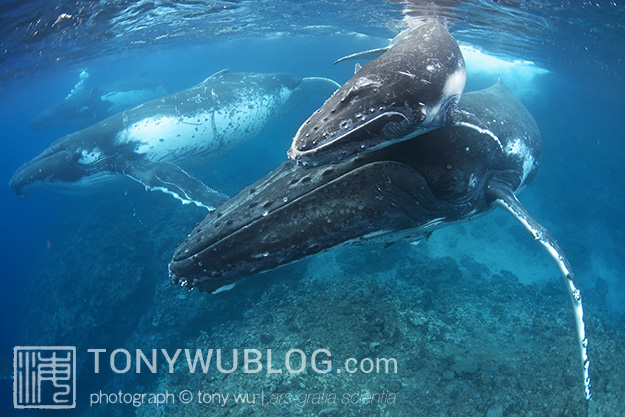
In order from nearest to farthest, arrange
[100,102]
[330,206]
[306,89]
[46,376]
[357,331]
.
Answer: [330,206] < [357,331] < [46,376] < [306,89] < [100,102]

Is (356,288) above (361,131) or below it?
below

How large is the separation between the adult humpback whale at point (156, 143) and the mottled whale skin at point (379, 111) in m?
8.41

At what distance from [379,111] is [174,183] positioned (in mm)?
9215

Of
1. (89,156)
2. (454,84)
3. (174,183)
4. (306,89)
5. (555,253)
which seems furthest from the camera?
(306,89)

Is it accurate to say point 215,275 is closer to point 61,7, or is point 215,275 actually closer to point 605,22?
point 61,7

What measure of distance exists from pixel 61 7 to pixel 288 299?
16.7 metres

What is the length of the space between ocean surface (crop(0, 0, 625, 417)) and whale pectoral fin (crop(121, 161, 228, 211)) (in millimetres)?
2513

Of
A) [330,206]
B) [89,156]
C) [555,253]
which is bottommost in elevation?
[89,156]

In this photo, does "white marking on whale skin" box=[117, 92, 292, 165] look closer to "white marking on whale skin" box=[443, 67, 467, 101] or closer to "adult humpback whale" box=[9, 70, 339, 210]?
"adult humpback whale" box=[9, 70, 339, 210]

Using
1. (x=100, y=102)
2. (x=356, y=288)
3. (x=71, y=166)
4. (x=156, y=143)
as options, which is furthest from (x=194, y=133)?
(x=100, y=102)

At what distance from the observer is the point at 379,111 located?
1.79 m

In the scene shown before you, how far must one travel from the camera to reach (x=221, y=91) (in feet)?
40.2

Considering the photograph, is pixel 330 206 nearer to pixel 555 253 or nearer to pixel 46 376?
pixel 555 253

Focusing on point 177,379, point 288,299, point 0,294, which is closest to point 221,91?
point 288,299
